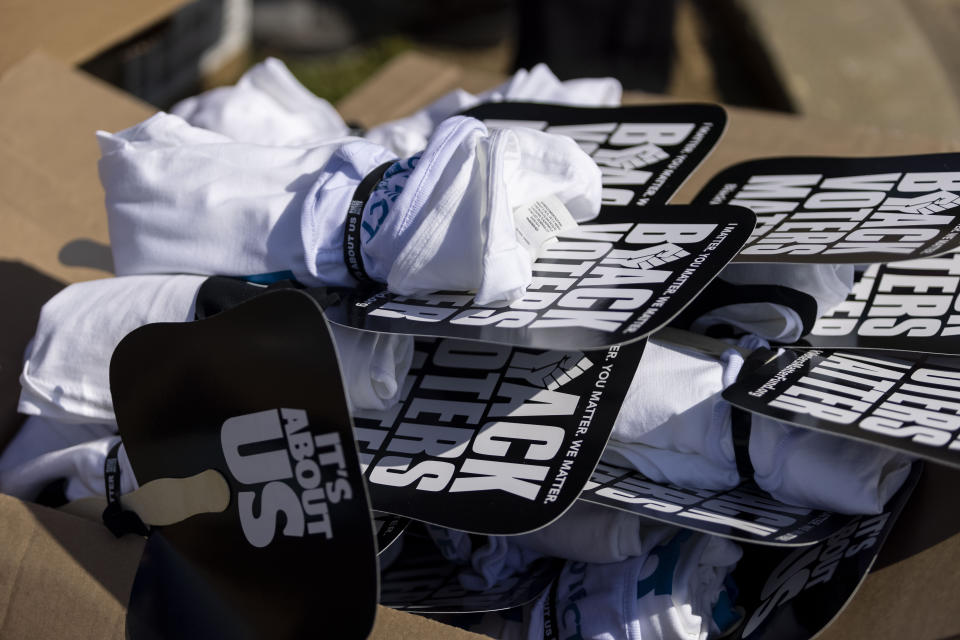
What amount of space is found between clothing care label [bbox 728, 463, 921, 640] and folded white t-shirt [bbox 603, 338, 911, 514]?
0.02 metres

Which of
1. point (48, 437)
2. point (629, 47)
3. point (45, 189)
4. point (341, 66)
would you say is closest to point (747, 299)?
point (48, 437)

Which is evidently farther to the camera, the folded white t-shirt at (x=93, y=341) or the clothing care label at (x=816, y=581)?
the folded white t-shirt at (x=93, y=341)

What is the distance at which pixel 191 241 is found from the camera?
0.79m

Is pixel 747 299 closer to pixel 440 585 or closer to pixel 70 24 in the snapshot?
pixel 440 585

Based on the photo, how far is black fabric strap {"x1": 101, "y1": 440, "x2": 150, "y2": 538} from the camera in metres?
0.69

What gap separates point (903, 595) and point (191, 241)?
0.64 m

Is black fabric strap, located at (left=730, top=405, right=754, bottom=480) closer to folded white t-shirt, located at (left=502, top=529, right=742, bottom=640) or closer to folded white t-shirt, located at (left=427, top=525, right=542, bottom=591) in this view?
folded white t-shirt, located at (left=502, top=529, right=742, bottom=640)

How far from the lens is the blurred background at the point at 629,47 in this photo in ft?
5.79

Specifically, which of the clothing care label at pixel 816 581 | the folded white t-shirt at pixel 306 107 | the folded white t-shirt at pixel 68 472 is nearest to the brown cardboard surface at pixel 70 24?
the folded white t-shirt at pixel 306 107

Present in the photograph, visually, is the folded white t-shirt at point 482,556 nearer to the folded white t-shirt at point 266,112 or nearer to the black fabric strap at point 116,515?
the black fabric strap at point 116,515

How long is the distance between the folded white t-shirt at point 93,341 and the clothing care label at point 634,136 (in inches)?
10.3

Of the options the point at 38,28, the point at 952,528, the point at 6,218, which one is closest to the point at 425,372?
the point at 952,528

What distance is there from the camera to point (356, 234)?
0.73 metres

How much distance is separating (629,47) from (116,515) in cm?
143
